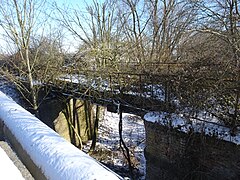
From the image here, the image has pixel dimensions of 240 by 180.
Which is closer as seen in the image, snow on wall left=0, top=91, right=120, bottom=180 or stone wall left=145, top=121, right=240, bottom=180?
snow on wall left=0, top=91, right=120, bottom=180

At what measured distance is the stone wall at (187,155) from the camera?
5488 millimetres

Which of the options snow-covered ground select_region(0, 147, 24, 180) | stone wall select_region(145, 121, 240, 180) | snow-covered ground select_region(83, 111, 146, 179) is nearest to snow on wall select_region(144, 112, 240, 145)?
stone wall select_region(145, 121, 240, 180)

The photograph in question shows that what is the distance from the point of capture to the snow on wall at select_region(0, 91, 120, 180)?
140cm

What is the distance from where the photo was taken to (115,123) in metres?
16.7

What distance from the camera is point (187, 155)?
6309 millimetres

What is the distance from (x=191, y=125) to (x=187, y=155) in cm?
81

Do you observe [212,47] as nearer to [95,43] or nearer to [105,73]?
[105,73]

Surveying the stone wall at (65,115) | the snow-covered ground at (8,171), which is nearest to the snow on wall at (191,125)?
the snow-covered ground at (8,171)

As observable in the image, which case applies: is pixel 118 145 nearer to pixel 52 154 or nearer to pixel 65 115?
pixel 65 115

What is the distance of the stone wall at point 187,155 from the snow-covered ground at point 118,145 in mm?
2996

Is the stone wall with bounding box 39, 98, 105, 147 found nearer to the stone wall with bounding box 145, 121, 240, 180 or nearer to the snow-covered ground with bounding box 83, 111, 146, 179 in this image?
the snow-covered ground with bounding box 83, 111, 146, 179

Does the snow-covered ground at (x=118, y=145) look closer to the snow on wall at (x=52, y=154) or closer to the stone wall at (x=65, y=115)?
the stone wall at (x=65, y=115)

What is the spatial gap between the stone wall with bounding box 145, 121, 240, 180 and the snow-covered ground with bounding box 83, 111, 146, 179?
3.00 m

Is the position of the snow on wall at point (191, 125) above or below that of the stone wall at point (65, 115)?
above
